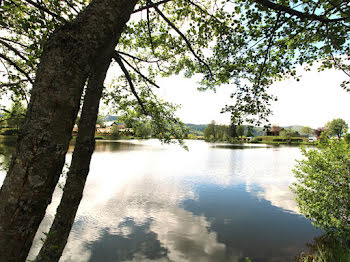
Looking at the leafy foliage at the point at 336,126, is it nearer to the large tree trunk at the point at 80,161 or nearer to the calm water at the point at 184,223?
the calm water at the point at 184,223

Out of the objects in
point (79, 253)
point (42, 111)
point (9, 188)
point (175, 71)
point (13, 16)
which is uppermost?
point (13, 16)

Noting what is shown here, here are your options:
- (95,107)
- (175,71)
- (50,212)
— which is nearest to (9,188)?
(95,107)

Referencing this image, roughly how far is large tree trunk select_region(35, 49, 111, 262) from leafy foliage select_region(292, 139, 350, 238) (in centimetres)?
987

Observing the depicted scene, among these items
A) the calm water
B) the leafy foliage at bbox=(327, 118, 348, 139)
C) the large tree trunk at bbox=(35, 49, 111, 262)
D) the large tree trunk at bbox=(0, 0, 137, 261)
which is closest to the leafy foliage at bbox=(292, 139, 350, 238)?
the calm water

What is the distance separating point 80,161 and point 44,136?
1525 mm

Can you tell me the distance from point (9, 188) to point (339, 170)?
11.3 meters

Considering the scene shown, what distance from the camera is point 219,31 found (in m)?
4.70

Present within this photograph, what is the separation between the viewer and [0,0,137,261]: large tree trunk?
128 cm

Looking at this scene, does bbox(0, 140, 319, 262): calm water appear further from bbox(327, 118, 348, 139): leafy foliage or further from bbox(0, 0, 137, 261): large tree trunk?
bbox(327, 118, 348, 139): leafy foliage

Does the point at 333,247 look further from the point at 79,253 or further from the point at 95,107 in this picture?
the point at 79,253

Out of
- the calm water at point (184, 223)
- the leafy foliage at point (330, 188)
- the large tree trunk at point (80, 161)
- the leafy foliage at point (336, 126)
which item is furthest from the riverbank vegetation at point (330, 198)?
the leafy foliage at point (336, 126)

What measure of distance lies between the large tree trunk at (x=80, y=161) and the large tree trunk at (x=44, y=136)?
1090mm

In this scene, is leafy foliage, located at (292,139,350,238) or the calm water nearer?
leafy foliage, located at (292,139,350,238)

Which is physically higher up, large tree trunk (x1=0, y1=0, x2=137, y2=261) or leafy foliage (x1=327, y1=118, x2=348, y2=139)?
leafy foliage (x1=327, y1=118, x2=348, y2=139)
